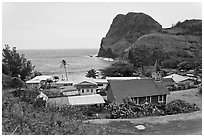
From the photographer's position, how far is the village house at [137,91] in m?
7.33

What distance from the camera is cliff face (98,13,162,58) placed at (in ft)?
125

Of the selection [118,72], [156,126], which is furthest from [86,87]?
[156,126]

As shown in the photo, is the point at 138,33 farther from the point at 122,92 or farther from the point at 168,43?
the point at 122,92

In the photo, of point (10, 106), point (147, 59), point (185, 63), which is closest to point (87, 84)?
point (10, 106)

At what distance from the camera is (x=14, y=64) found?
Answer: 10.0m

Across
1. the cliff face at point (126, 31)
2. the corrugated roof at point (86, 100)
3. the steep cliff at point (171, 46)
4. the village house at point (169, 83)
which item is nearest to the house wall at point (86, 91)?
the corrugated roof at point (86, 100)

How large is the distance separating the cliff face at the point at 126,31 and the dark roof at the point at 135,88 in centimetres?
2748

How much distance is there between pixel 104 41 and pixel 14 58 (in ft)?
111

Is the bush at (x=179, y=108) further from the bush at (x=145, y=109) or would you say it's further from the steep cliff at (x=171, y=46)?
the steep cliff at (x=171, y=46)

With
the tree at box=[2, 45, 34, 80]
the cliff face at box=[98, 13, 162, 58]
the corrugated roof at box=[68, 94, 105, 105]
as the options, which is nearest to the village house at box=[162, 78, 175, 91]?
the corrugated roof at box=[68, 94, 105, 105]

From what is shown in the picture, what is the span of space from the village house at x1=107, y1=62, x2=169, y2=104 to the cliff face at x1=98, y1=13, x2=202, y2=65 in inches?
367

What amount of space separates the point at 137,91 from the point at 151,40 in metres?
23.5

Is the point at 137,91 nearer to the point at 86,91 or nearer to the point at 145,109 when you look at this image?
the point at 145,109

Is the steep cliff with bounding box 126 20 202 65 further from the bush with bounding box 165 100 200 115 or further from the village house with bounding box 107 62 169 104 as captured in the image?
the bush with bounding box 165 100 200 115
